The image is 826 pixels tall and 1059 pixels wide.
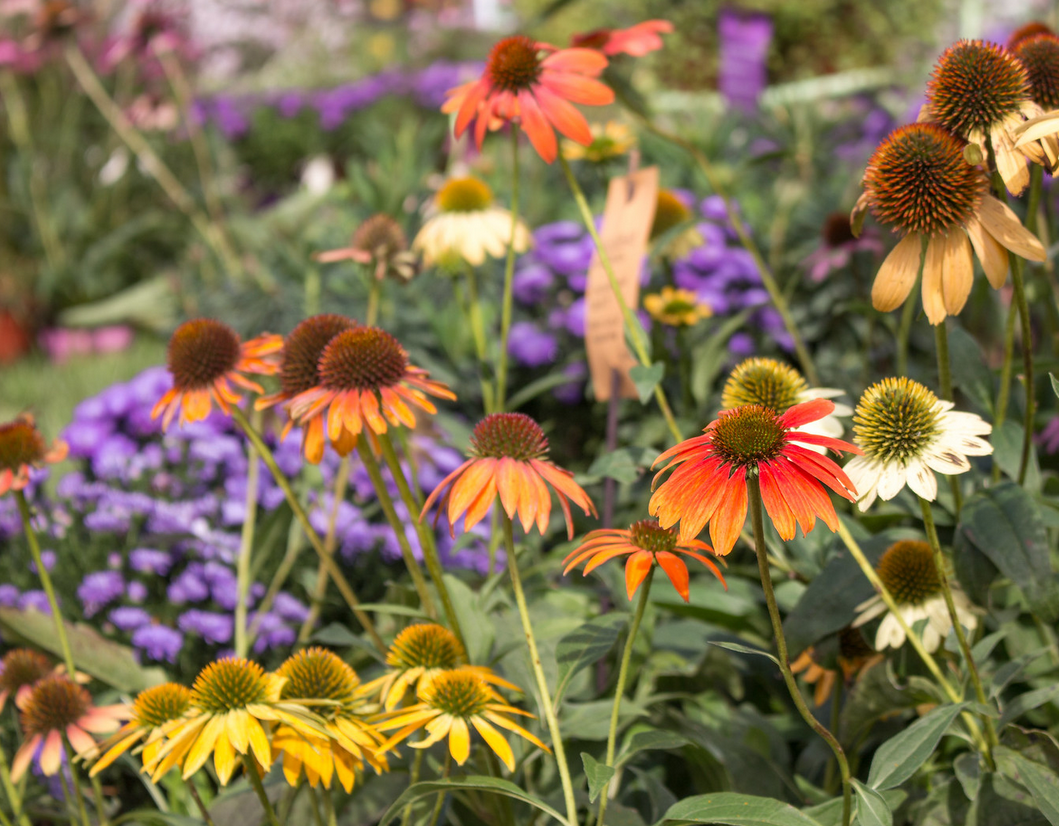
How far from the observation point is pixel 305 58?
11773 mm

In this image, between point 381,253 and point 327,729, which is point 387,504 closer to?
point 327,729

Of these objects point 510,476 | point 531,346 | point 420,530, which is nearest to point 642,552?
point 510,476

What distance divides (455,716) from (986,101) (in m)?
0.76

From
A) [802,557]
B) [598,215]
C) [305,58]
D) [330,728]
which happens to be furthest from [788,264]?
[305,58]

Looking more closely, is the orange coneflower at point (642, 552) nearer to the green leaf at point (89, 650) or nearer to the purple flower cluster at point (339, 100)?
the green leaf at point (89, 650)

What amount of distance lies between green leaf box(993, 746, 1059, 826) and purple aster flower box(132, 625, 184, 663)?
3.82 ft

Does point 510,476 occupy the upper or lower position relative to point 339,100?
lower

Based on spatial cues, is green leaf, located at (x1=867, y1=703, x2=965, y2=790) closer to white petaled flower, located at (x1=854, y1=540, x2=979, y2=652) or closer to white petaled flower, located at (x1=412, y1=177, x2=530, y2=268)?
white petaled flower, located at (x1=854, y1=540, x2=979, y2=652)

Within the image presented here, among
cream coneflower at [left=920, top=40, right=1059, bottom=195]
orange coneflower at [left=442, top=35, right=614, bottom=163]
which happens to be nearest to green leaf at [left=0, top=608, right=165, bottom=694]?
orange coneflower at [left=442, top=35, right=614, bottom=163]

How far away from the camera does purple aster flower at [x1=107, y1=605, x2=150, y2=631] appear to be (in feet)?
4.85

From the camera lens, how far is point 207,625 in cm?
149

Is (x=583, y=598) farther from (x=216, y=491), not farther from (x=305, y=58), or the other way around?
(x=305, y=58)

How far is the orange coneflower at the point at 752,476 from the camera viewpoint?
2.29ft

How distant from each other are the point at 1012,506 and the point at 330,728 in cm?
73
